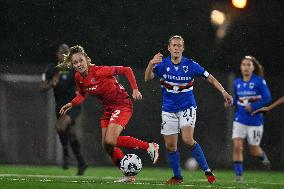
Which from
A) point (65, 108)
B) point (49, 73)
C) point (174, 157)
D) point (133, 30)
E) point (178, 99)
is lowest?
point (174, 157)

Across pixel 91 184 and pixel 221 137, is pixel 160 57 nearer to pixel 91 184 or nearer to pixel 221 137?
pixel 91 184

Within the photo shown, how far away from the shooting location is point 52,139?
24047mm

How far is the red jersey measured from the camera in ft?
55.8

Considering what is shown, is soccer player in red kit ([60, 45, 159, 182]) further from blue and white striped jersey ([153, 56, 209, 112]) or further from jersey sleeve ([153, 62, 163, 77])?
blue and white striped jersey ([153, 56, 209, 112])

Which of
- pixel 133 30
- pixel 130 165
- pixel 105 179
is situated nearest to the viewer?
pixel 130 165

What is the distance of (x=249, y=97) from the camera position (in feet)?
66.9

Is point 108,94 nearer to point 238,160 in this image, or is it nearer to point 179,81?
point 179,81

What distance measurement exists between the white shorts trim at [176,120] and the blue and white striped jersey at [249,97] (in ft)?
11.2

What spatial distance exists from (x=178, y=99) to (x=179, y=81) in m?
0.27

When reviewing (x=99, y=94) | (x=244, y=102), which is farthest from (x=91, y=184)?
(x=244, y=102)

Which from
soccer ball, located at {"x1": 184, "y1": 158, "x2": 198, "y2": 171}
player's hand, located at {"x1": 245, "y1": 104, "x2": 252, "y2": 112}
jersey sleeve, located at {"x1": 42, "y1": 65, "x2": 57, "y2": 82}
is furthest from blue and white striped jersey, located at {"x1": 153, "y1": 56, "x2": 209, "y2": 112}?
soccer ball, located at {"x1": 184, "y1": 158, "x2": 198, "y2": 171}

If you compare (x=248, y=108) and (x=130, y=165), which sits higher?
(x=248, y=108)

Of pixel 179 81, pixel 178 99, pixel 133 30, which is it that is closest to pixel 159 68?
pixel 179 81

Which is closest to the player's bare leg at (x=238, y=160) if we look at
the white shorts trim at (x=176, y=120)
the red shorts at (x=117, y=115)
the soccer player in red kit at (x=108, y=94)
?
the white shorts trim at (x=176, y=120)
